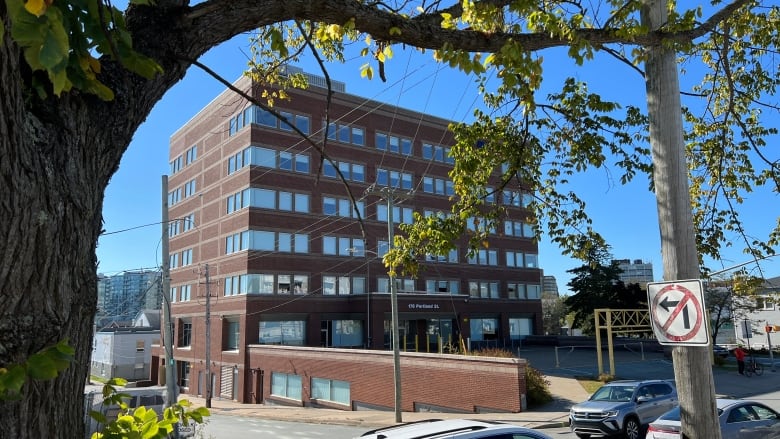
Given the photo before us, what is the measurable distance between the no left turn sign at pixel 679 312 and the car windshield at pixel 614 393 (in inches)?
507

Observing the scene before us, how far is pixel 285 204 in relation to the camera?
4312 cm

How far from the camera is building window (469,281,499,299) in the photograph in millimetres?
55062

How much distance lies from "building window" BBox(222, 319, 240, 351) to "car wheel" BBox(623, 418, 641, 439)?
33.4 metres

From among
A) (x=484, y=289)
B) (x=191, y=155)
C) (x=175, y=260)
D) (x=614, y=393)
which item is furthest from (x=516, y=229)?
(x=614, y=393)

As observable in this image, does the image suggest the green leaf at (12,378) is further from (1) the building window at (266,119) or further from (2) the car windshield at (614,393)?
(1) the building window at (266,119)

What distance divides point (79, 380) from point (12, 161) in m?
0.95

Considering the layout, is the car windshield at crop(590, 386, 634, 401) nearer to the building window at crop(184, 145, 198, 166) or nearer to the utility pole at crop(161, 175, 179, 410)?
the utility pole at crop(161, 175, 179, 410)

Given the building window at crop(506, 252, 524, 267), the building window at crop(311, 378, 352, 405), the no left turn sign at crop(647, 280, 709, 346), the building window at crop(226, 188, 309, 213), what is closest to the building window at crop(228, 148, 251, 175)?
the building window at crop(226, 188, 309, 213)

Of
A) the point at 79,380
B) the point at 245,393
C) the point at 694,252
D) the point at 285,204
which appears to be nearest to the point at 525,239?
the point at 285,204

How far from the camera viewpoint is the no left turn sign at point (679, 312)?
5.07 m

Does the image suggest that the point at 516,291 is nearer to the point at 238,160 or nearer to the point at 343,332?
the point at 343,332

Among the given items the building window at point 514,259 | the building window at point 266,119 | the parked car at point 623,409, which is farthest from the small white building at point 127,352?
the parked car at point 623,409

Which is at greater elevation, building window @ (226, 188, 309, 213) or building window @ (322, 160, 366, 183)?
building window @ (322, 160, 366, 183)

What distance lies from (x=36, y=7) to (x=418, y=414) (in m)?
26.6
